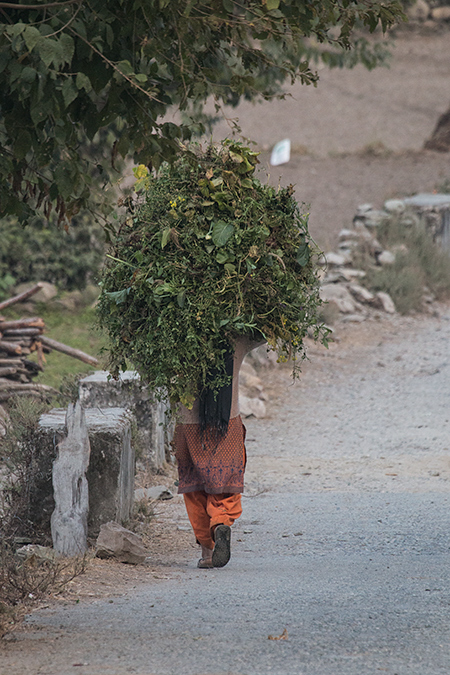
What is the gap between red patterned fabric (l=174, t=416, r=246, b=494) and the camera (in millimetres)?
4262

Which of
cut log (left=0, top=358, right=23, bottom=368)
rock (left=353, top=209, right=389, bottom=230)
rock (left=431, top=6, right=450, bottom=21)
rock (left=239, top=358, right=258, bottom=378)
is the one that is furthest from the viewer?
rock (left=431, top=6, right=450, bottom=21)

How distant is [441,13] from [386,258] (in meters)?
38.4

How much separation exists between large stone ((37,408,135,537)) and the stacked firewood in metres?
2.80

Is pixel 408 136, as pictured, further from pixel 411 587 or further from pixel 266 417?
pixel 411 587

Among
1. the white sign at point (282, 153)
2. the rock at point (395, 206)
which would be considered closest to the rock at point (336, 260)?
the rock at point (395, 206)

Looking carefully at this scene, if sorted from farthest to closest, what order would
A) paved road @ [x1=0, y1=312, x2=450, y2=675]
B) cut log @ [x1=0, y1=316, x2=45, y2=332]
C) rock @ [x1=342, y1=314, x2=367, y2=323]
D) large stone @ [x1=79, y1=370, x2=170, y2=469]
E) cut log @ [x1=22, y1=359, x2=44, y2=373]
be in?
rock @ [x1=342, y1=314, x2=367, y2=323] → cut log @ [x1=0, y1=316, x2=45, y2=332] → cut log @ [x1=22, y1=359, x2=44, y2=373] → large stone @ [x1=79, y1=370, x2=170, y2=469] → paved road @ [x1=0, y1=312, x2=450, y2=675]

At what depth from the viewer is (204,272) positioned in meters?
3.92

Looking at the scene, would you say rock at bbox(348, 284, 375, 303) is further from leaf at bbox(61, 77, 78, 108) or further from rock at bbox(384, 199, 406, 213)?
leaf at bbox(61, 77, 78, 108)

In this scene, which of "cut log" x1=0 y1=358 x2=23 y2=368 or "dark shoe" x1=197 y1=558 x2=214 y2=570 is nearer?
"dark shoe" x1=197 y1=558 x2=214 y2=570

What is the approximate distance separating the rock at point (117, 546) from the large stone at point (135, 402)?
1.74m

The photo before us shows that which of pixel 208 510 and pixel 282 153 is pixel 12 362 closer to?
pixel 208 510

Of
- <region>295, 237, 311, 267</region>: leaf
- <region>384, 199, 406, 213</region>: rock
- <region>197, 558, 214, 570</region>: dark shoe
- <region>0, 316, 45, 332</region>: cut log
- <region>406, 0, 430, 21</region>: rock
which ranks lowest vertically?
<region>197, 558, 214, 570</region>: dark shoe

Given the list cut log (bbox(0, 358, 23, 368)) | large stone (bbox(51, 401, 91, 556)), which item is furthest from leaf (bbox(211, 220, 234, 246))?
cut log (bbox(0, 358, 23, 368))

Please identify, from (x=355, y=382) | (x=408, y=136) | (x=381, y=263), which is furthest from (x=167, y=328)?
(x=408, y=136)
